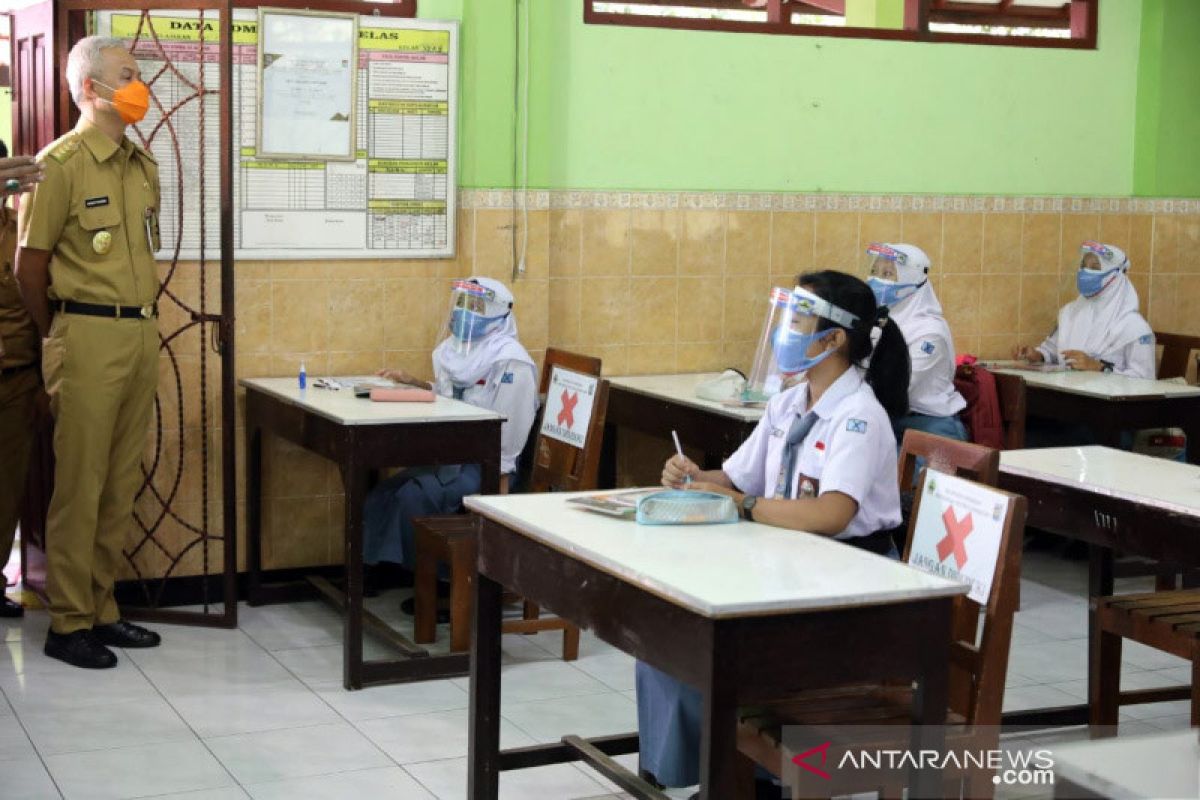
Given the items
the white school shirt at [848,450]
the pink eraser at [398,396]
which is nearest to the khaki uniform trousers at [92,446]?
the pink eraser at [398,396]

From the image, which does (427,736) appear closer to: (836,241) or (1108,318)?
(836,241)

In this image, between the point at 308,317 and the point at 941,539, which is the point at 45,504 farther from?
the point at 941,539

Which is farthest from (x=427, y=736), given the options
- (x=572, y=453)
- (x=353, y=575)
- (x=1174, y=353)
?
(x=1174, y=353)

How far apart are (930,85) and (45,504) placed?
387cm

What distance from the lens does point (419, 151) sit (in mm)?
5961

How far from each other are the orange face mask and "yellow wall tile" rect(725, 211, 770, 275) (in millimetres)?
2458

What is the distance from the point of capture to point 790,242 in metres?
6.65

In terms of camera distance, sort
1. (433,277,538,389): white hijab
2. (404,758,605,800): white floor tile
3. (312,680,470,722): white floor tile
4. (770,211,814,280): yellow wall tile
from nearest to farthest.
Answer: (404,758,605,800): white floor tile < (312,680,470,722): white floor tile < (433,277,538,389): white hijab < (770,211,814,280): yellow wall tile

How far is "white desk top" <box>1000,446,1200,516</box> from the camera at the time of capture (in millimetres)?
3869

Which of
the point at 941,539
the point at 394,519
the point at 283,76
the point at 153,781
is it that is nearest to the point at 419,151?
the point at 283,76

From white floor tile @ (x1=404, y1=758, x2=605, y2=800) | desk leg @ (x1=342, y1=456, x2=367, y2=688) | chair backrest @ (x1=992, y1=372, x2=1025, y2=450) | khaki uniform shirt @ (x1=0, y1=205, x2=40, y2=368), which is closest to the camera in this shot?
white floor tile @ (x1=404, y1=758, x2=605, y2=800)

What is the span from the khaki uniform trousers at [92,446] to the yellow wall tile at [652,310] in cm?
200

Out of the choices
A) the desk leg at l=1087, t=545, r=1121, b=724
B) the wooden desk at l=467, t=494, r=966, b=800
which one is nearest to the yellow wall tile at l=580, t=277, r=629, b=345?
the desk leg at l=1087, t=545, r=1121, b=724

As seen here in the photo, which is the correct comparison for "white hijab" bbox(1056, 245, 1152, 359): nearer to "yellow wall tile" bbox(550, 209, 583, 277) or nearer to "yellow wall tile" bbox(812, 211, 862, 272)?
"yellow wall tile" bbox(812, 211, 862, 272)
